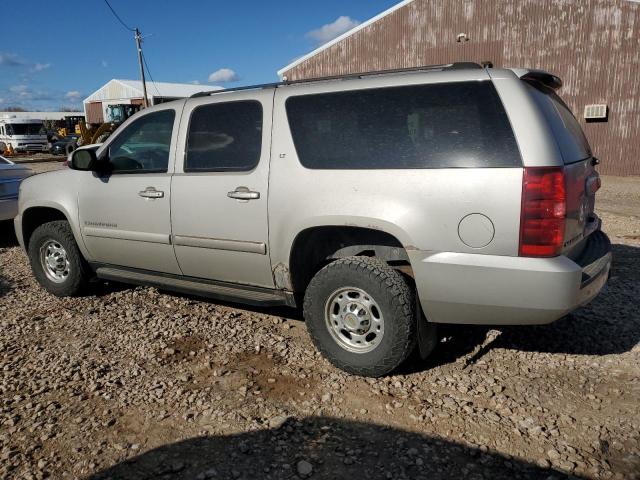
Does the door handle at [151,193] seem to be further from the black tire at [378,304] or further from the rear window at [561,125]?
the rear window at [561,125]

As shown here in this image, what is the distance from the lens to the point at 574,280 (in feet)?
9.48

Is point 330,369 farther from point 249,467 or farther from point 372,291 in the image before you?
point 249,467

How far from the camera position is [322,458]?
2.69 metres

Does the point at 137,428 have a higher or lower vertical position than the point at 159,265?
lower

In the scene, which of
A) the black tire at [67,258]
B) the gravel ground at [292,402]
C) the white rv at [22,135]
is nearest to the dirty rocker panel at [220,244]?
the gravel ground at [292,402]

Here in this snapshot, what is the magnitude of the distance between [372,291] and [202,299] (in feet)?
7.86

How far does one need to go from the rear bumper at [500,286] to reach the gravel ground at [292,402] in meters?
0.57

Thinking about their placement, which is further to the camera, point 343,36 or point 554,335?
point 343,36

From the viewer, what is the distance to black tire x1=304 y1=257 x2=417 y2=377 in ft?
10.7

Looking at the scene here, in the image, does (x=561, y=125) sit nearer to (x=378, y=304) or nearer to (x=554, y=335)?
(x=378, y=304)

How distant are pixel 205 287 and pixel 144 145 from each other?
1382 mm

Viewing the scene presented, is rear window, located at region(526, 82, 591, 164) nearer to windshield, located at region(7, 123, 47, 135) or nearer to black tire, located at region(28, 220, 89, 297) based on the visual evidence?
black tire, located at region(28, 220, 89, 297)

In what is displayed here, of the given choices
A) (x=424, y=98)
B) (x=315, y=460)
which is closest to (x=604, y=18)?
(x=424, y=98)

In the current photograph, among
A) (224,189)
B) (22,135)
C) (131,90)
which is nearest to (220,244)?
(224,189)
